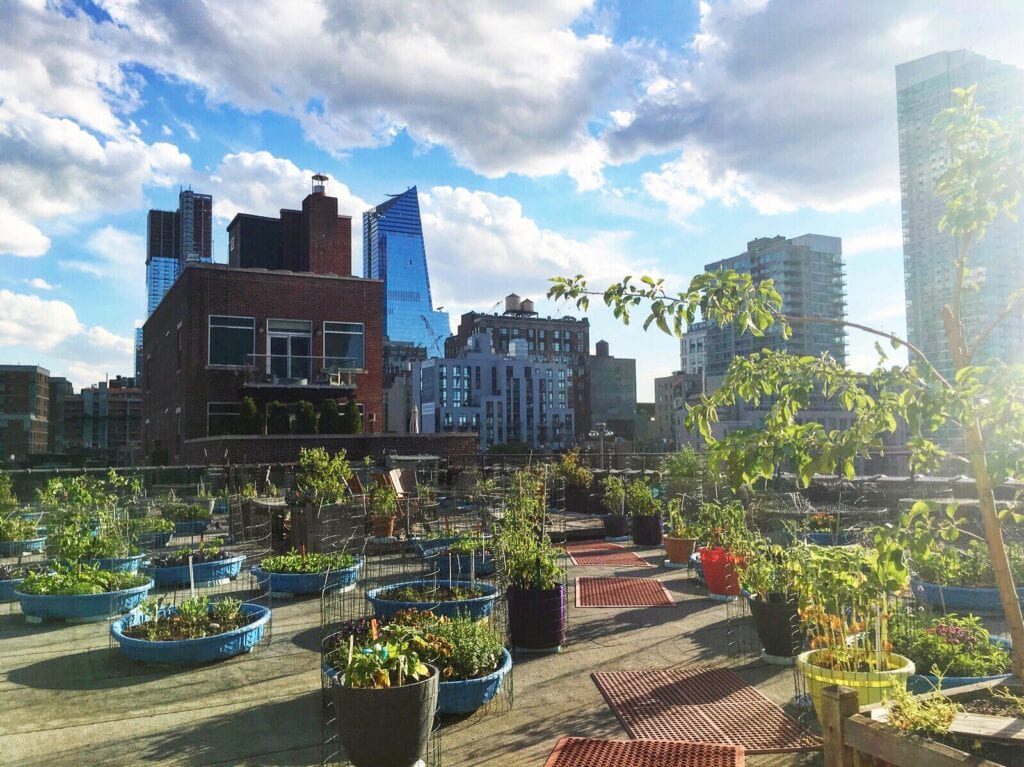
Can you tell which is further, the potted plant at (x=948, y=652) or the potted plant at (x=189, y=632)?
the potted plant at (x=189, y=632)

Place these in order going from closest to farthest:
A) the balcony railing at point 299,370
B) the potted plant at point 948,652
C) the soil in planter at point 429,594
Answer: the potted plant at point 948,652 → the soil in planter at point 429,594 → the balcony railing at point 299,370

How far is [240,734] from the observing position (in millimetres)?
5742

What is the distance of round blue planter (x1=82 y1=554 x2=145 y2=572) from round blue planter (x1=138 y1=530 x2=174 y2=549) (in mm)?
2171

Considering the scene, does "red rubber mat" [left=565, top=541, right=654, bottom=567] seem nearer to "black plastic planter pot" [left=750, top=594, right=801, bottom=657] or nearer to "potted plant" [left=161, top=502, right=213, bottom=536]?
"black plastic planter pot" [left=750, top=594, right=801, bottom=657]

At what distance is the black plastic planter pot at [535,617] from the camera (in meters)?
7.76

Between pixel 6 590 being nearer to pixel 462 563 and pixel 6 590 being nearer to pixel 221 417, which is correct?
pixel 462 563

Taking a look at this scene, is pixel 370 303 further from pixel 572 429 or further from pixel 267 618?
pixel 572 429

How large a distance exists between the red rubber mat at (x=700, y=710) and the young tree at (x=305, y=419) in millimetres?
23874

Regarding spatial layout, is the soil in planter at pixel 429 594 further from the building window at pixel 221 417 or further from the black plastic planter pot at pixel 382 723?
the building window at pixel 221 417

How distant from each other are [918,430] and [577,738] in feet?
10.9

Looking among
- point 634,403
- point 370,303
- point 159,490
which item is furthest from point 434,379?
point 159,490

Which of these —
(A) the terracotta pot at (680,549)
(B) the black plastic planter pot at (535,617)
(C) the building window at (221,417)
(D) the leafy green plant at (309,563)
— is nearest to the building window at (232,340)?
(C) the building window at (221,417)

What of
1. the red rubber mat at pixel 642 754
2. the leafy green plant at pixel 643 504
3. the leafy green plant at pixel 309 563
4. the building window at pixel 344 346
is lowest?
the red rubber mat at pixel 642 754

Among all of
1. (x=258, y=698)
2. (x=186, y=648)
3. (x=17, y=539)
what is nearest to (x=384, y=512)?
(x=17, y=539)
